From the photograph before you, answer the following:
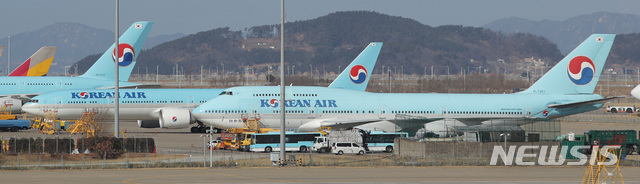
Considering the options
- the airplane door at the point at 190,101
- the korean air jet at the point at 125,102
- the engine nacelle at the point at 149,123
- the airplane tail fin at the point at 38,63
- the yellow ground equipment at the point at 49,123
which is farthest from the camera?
the airplane tail fin at the point at 38,63

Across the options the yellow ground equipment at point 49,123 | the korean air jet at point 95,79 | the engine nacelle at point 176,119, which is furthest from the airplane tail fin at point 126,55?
the engine nacelle at point 176,119

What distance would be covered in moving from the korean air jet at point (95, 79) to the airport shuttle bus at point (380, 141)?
41703mm

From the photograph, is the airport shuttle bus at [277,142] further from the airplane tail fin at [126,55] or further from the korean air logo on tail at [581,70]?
the airplane tail fin at [126,55]

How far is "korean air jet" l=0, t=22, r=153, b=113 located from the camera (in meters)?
95.6

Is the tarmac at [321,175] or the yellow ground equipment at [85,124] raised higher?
the yellow ground equipment at [85,124]

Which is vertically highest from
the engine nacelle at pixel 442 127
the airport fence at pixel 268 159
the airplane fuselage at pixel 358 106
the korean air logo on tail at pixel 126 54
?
the korean air logo on tail at pixel 126 54

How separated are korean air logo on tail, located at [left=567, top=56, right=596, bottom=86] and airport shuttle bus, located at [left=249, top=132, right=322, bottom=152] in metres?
25.2

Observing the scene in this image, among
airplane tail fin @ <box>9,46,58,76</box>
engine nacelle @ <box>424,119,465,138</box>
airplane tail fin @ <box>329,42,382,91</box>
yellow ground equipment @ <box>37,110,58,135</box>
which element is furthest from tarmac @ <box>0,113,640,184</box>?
airplane tail fin @ <box>9,46,58,76</box>

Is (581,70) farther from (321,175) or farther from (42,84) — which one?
(42,84)

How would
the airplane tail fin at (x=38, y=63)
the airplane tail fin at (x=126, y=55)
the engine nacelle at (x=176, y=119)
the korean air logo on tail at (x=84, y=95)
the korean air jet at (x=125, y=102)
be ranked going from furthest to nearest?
the airplane tail fin at (x=38, y=63) < the airplane tail fin at (x=126, y=55) < the korean air logo on tail at (x=84, y=95) < the korean air jet at (x=125, y=102) < the engine nacelle at (x=176, y=119)

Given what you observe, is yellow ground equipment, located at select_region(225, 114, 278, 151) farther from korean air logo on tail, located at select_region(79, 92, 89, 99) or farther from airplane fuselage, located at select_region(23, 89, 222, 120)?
korean air logo on tail, located at select_region(79, 92, 89, 99)

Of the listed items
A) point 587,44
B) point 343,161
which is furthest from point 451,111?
point 343,161

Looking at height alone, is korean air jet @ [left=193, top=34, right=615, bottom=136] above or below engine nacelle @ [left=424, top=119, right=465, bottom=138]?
above

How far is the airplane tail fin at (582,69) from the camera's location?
242 feet
